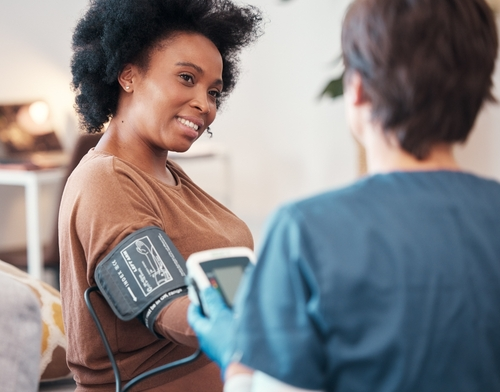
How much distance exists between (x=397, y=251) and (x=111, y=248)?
0.56 meters

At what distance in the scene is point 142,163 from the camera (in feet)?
4.26

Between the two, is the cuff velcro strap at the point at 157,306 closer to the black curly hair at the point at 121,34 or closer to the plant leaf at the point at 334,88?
the black curly hair at the point at 121,34

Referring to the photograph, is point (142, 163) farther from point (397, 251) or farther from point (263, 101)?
point (263, 101)

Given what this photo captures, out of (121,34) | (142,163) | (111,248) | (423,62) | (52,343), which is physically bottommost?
(52,343)

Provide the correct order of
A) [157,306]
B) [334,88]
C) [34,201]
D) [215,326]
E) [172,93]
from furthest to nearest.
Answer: [34,201], [334,88], [172,93], [157,306], [215,326]

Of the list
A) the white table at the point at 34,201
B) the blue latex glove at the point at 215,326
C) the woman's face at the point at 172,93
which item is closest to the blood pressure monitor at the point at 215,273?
the blue latex glove at the point at 215,326

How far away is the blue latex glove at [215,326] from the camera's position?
0.80m

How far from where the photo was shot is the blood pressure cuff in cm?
103

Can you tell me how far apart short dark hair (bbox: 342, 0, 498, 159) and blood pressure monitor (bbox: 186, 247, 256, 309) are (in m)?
0.29

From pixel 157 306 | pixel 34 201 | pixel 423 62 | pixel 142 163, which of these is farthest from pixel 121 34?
pixel 34 201

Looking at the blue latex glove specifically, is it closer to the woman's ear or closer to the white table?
the woman's ear

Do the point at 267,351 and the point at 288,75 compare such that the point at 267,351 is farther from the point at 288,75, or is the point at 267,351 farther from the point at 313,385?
the point at 288,75

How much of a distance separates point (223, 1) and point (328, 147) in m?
2.68

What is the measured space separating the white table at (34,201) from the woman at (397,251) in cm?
267
